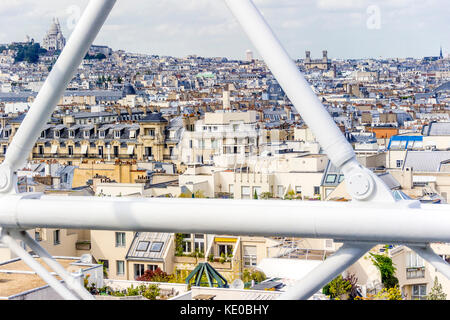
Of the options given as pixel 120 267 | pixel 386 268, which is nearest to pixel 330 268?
pixel 386 268

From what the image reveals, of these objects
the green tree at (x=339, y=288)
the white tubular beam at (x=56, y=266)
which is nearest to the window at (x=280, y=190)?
the green tree at (x=339, y=288)

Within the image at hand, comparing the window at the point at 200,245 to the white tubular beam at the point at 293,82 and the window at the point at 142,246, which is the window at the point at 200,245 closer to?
the window at the point at 142,246

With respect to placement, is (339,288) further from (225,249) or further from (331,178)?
(331,178)

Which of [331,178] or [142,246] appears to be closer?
[142,246]

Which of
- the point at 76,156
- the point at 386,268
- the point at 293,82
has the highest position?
the point at 293,82

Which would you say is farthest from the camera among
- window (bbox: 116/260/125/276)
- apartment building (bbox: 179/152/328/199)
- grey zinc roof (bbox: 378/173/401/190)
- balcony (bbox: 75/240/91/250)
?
apartment building (bbox: 179/152/328/199)

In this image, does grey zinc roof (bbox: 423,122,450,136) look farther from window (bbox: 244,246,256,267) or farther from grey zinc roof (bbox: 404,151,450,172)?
window (bbox: 244,246,256,267)

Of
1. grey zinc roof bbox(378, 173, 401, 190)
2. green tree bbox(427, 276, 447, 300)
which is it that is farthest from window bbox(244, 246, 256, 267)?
grey zinc roof bbox(378, 173, 401, 190)
